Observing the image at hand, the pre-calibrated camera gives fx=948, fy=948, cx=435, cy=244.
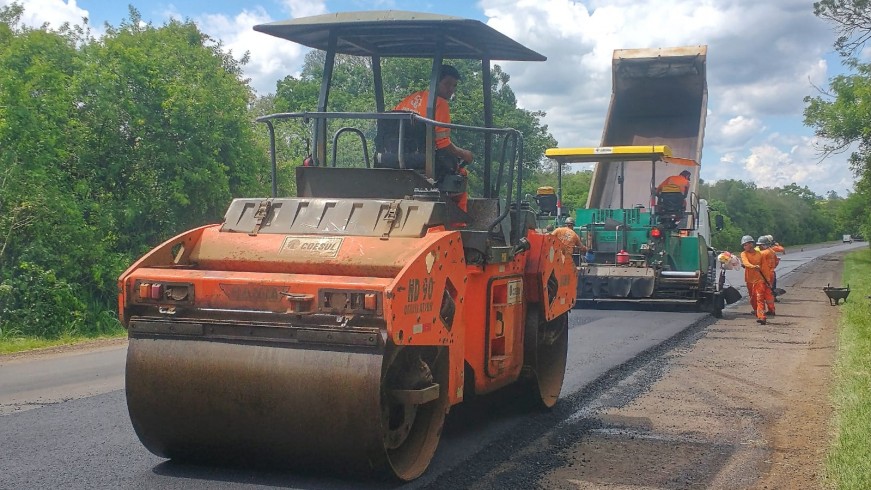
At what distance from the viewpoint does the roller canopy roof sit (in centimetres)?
589

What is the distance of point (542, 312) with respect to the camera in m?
6.70

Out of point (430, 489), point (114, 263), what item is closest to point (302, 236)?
point (430, 489)

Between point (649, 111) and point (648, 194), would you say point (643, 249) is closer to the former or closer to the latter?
point (648, 194)

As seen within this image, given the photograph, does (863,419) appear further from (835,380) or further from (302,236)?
(302,236)

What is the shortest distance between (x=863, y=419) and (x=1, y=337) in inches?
430

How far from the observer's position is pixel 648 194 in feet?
59.4

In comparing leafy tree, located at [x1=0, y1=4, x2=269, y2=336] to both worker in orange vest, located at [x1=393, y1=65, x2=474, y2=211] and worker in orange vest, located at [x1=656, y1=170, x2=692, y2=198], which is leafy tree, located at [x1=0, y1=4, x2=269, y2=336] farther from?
worker in orange vest, located at [x1=393, y1=65, x2=474, y2=211]

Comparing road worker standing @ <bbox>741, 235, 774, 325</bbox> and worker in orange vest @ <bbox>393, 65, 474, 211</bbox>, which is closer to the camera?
worker in orange vest @ <bbox>393, 65, 474, 211</bbox>

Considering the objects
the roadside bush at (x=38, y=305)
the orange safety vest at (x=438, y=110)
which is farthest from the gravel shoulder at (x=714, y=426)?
the roadside bush at (x=38, y=305)

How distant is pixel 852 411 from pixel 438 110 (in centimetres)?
389

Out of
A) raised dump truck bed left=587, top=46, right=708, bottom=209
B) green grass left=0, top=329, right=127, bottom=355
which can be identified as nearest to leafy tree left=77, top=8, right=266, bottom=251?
green grass left=0, top=329, right=127, bottom=355

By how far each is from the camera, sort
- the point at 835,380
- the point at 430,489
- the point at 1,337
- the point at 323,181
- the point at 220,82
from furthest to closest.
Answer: the point at 220,82 → the point at 1,337 → the point at 835,380 → the point at 323,181 → the point at 430,489

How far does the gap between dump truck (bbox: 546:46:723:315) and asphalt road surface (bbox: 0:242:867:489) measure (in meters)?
4.93

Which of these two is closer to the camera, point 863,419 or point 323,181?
point 323,181
